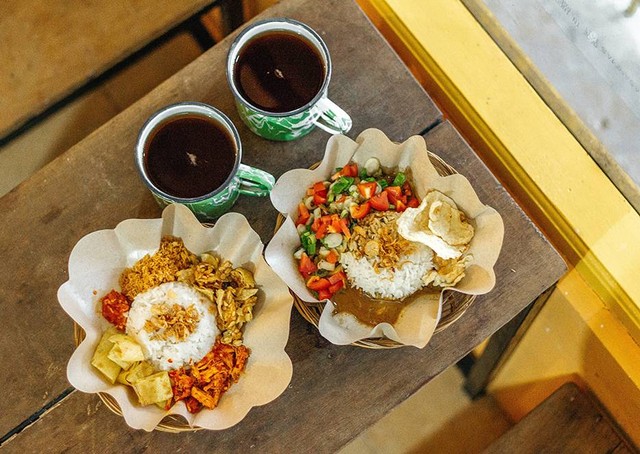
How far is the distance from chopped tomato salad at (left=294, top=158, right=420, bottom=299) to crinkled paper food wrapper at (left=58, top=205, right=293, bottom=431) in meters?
0.10

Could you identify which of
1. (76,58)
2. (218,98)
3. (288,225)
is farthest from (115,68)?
(288,225)

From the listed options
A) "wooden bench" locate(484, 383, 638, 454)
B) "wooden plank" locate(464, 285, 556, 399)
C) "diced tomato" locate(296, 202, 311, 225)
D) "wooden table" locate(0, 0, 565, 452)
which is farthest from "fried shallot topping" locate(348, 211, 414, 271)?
"wooden bench" locate(484, 383, 638, 454)

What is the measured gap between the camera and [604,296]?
182 centimetres

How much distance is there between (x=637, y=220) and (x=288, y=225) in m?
0.87

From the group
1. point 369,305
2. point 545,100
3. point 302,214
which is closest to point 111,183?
point 302,214

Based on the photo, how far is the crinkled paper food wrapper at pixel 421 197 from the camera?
4.85 ft

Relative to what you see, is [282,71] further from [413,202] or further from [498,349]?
[498,349]

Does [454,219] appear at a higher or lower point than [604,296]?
higher

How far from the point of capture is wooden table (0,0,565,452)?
1.54 m

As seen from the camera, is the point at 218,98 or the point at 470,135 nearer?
the point at 218,98

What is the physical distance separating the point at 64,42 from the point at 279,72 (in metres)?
1.07

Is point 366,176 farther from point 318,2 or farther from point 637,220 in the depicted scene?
point 637,220

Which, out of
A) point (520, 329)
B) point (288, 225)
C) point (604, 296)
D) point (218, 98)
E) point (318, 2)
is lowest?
point (520, 329)

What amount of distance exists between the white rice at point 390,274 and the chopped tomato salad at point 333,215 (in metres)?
0.03
